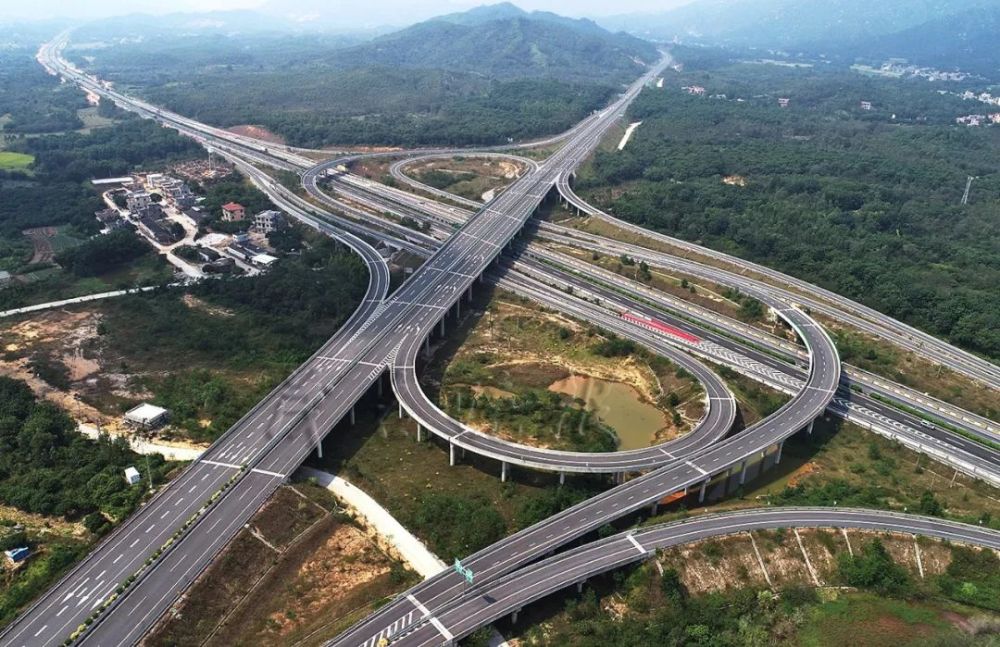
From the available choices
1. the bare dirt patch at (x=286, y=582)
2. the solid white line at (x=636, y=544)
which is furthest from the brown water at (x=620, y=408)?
the bare dirt patch at (x=286, y=582)

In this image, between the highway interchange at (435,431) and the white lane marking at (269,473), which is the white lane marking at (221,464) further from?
the white lane marking at (269,473)

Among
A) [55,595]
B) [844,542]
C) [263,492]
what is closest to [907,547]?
[844,542]

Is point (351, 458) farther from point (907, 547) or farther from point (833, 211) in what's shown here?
point (833, 211)

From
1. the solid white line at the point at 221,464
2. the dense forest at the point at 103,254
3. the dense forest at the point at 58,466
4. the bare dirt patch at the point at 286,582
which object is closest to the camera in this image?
the bare dirt patch at the point at 286,582

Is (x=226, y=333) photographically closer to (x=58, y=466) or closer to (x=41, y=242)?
(x=58, y=466)

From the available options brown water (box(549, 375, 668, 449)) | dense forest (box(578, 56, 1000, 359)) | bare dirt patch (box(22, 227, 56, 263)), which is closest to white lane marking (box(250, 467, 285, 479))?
brown water (box(549, 375, 668, 449))

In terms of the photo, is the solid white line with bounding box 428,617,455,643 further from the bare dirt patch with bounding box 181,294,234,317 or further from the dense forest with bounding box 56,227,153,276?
the dense forest with bounding box 56,227,153,276

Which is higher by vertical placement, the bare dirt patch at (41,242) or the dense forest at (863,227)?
the dense forest at (863,227)
